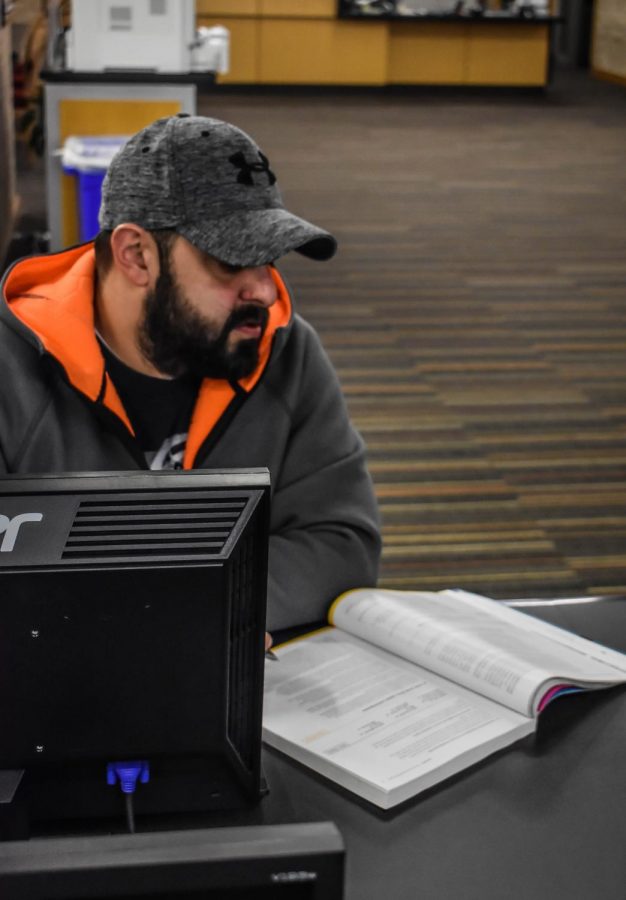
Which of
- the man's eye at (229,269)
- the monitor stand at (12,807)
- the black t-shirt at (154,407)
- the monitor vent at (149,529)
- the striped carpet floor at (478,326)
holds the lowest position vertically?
the striped carpet floor at (478,326)

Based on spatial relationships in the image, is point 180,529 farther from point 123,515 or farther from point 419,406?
point 419,406

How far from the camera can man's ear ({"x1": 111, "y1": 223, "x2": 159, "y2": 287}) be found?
173 centimetres

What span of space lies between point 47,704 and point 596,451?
10.7 ft

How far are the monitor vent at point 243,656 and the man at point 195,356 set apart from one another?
1.60 ft

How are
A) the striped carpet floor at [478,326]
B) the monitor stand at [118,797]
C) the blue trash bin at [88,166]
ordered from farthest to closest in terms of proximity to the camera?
the blue trash bin at [88,166] < the striped carpet floor at [478,326] < the monitor stand at [118,797]

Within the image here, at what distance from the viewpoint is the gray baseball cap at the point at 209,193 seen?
5.49 ft

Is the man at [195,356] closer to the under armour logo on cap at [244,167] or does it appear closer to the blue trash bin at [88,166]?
the under armour logo on cap at [244,167]

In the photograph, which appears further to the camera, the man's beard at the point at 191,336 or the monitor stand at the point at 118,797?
the man's beard at the point at 191,336

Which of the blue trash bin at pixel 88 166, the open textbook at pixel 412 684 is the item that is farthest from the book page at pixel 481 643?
the blue trash bin at pixel 88 166

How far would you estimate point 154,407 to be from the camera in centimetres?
186

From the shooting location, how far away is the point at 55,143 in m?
5.36

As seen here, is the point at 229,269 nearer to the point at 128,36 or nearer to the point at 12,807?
the point at 12,807

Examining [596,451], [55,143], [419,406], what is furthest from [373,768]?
[55,143]

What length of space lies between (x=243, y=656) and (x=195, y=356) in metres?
0.80
